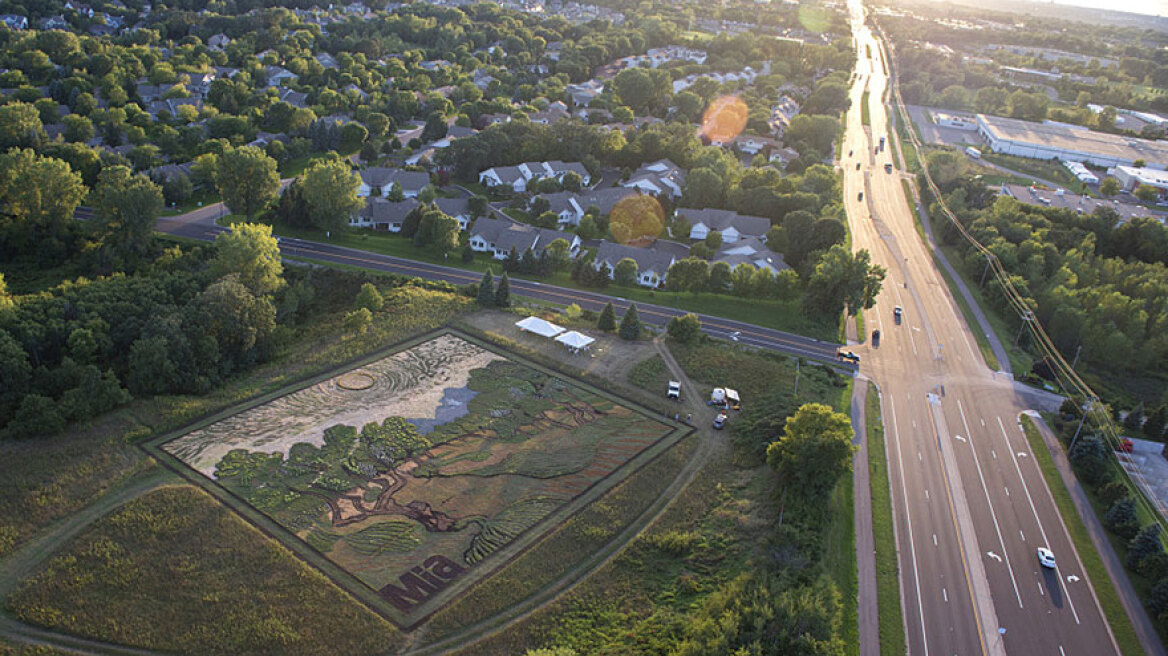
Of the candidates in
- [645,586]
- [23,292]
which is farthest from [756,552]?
[23,292]

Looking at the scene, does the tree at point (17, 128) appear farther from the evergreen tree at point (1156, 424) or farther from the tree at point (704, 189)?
the evergreen tree at point (1156, 424)

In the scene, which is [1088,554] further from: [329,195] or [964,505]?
[329,195]

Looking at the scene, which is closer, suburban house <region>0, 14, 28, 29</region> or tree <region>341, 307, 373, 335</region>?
tree <region>341, 307, 373, 335</region>

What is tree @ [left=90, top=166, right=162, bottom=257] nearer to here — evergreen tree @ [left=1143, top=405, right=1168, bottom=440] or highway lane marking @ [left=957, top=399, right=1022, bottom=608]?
highway lane marking @ [left=957, top=399, right=1022, bottom=608]

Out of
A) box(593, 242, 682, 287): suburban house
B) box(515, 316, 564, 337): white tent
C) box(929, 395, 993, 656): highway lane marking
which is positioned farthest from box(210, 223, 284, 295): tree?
box(929, 395, 993, 656): highway lane marking

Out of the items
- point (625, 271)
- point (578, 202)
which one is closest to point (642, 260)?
point (625, 271)

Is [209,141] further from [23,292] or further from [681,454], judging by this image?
[681,454]

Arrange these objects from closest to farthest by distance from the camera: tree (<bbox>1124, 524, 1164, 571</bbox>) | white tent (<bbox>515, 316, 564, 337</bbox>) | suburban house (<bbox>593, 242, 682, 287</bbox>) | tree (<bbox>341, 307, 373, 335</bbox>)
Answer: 1. tree (<bbox>1124, 524, 1164, 571</bbox>)
2. tree (<bbox>341, 307, 373, 335</bbox>)
3. white tent (<bbox>515, 316, 564, 337</bbox>)
4. suburban house (<bbox>593, 242, 682, 287</bbox>)
